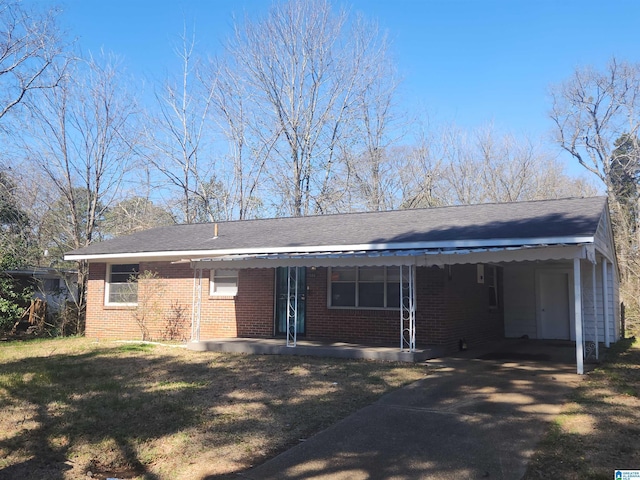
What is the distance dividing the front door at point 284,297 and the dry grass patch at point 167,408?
2.87 metres

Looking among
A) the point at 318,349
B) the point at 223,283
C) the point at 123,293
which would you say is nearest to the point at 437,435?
the point at 318,349

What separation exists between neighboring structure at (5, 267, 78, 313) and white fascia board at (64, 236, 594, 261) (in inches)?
108

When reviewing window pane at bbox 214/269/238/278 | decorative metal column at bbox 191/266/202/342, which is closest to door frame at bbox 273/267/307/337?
window pane at bbox 214/269/238/278

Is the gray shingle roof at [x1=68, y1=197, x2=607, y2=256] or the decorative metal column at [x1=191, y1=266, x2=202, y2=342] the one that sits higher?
the gray shingle roof at [x1=68, y1=197, x2=607, y2=256]

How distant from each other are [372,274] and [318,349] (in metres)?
2.61

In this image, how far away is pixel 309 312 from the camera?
13.7m

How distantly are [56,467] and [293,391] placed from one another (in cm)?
355

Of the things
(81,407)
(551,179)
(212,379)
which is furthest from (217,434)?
(551,179)

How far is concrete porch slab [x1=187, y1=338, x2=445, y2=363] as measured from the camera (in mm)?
Result: 10562

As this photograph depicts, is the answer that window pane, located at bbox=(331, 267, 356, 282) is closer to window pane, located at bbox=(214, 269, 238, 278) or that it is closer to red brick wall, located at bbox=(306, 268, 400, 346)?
red brick wall, located at bbox=(306, 268, 400, 346)

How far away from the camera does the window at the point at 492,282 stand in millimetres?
15253

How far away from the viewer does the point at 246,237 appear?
15094 millimetres

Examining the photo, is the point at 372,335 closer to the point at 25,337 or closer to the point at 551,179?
the point at 25,337

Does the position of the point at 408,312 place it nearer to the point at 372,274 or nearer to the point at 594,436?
the point at 372,274
